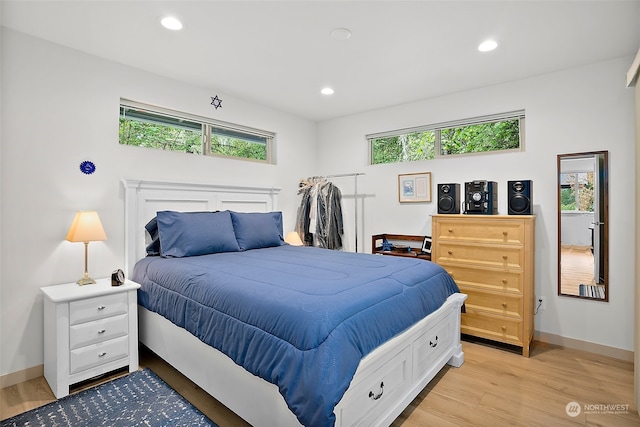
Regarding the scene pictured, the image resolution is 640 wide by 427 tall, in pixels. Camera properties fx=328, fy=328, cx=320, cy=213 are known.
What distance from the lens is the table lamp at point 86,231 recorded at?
2.48 m

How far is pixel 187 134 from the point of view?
11.6 ft

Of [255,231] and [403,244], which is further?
[403,244]

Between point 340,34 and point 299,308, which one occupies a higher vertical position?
point 340,34

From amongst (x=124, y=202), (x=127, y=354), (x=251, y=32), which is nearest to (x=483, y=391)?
(x=127, y=354)

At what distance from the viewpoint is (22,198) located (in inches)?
95.4

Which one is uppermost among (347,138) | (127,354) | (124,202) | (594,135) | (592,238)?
(347,138)

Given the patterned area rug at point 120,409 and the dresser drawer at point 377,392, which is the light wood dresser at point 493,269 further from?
the patterned area rug at point 120,409

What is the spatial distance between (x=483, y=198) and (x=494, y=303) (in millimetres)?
980

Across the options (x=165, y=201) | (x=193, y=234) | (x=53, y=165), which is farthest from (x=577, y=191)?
(x=53, y=165)

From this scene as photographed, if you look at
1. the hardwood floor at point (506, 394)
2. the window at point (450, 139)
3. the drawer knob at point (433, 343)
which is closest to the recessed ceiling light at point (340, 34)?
the window at point (450, 139)

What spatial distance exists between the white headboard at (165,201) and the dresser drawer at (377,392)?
7.64 ft

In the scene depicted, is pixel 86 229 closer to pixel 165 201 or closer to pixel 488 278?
pixel 165 201

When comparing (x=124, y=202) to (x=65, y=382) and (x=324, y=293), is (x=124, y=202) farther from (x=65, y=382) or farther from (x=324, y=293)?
(x=324, y=293)

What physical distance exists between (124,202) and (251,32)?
1832mm
